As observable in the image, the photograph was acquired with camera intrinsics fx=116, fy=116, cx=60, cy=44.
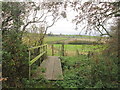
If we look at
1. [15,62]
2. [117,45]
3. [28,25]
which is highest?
[28,25]

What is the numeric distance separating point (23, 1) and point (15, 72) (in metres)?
2.05

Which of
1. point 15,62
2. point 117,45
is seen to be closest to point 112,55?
point 117,45

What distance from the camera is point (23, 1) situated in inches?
132

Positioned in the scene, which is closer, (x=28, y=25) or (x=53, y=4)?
(x=53, y=4)

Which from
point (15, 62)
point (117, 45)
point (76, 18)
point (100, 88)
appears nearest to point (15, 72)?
point (15, 62)

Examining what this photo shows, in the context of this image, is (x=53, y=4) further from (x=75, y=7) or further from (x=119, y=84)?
(x=119, y=84)

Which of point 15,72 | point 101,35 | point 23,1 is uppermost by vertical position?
point 23,1

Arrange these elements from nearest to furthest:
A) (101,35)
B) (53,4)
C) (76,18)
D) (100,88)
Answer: (100,88), (101,35), (76,18), (53,4)

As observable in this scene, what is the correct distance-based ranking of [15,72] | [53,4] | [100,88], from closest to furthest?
1. [100,88]
2. [15,72]
3. [53,4]

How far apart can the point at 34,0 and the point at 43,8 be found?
1.47 feet

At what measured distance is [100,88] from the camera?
2.26 m

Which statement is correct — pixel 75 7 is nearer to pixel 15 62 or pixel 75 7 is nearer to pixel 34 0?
pixel 34 0

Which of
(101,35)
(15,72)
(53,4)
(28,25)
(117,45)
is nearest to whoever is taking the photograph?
(15,72)

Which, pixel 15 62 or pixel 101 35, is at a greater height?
pixel 101 35
